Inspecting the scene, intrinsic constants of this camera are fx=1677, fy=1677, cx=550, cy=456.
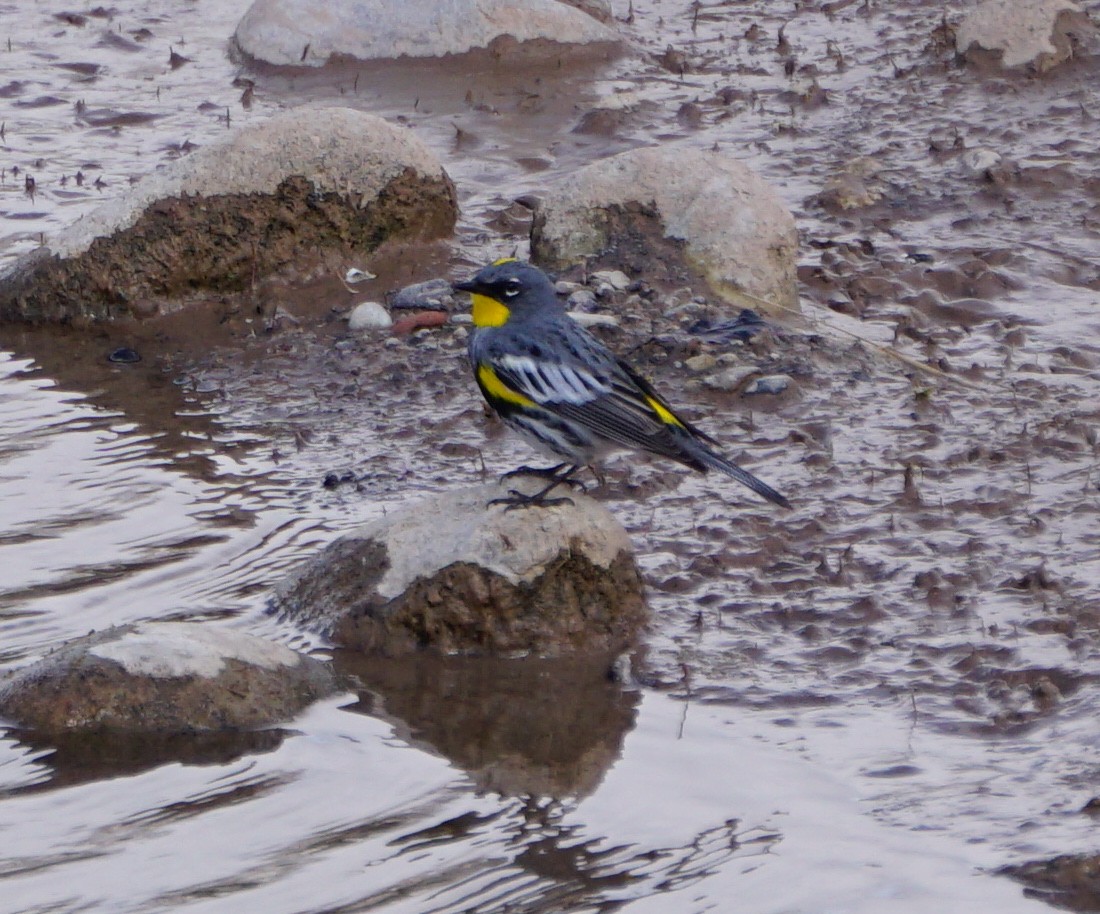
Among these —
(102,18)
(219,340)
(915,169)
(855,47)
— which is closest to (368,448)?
(219,340)

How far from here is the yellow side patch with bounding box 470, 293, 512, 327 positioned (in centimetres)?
646

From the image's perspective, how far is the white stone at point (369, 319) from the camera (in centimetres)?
901

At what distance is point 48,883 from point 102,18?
38.1ft

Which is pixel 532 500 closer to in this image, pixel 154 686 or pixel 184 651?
pixel 184 651

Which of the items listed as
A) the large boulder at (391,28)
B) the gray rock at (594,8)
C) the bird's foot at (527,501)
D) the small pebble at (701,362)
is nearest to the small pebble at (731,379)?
the small pebble at (701,362)

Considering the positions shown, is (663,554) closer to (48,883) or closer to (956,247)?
(48,883)

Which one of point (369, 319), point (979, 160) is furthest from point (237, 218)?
point (979, 160)

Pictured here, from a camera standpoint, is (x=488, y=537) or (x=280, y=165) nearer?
(x=488, y=537)

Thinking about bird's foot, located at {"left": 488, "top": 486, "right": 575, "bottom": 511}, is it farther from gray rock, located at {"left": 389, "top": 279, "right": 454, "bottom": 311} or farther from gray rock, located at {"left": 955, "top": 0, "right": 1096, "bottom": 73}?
gray rock, located at {"left": 955, "top": 0, "right": 1096, "bottom": 73}

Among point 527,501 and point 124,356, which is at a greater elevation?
point 527,501

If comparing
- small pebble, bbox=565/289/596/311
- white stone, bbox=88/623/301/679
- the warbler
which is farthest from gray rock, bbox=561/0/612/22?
white stone, bbox=88/623/301/679

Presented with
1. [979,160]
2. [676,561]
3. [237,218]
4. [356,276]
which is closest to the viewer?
[676,561]

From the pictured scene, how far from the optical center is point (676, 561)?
266 inches

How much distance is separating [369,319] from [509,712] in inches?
148
